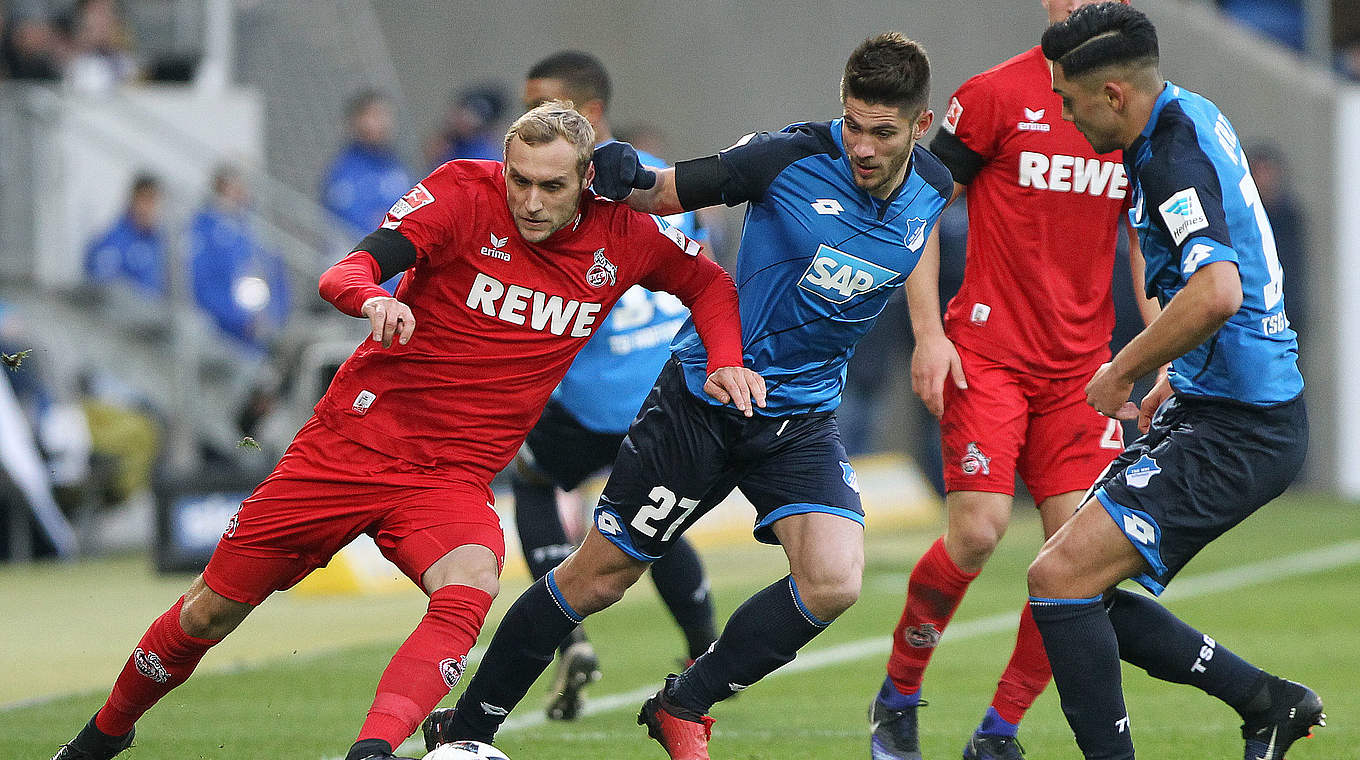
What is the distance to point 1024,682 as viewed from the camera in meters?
5.64

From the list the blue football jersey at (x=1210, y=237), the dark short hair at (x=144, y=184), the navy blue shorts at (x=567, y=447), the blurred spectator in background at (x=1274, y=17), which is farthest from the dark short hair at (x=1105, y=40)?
the blurred spectator in background at (x=1274, y=17)

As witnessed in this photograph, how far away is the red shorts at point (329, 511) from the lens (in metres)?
5.09

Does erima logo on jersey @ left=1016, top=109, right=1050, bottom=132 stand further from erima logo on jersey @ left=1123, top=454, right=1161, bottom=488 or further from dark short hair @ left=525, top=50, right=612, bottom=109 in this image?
dark short hair @ left=525, top=50, right=612, bottom=109

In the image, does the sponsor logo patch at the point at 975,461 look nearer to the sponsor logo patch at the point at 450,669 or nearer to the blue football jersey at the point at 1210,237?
the blue football jersey at the point at 1210,237

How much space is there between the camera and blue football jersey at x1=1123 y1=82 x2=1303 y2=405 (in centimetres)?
457

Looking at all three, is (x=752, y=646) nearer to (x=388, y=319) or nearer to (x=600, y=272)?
(x=600, y=272)

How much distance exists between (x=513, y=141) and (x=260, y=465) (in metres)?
8.24

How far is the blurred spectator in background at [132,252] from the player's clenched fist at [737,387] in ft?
32.9

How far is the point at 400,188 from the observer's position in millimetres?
14922

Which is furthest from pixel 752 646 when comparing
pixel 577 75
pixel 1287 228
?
pixel 1287 228

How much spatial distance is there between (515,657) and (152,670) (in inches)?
41.3

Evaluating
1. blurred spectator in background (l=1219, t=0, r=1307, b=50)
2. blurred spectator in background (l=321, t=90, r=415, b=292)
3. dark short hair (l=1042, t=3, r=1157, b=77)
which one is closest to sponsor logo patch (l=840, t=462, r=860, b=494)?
dark short hair (l=1042, t=3, r=1157, b=77)

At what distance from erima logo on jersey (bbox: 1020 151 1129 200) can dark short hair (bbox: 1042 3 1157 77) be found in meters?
1.12

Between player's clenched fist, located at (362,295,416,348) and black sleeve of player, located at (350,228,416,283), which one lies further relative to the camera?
black sleeve of player, located at (350,228,416,283)
